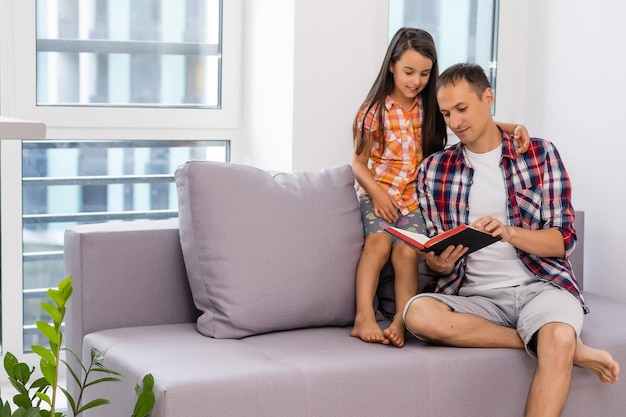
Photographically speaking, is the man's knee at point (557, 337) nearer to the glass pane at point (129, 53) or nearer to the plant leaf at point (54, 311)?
the plant leaf at point (54, 311)

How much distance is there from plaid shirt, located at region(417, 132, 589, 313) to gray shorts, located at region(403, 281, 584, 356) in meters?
0.06

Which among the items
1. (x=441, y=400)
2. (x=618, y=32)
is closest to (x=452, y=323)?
(x=441, y=400)

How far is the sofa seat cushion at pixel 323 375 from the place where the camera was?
87.7 inches

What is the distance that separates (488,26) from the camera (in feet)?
13.2

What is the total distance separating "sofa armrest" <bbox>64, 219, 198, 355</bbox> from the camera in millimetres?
2646

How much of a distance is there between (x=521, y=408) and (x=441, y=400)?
0.89 ft

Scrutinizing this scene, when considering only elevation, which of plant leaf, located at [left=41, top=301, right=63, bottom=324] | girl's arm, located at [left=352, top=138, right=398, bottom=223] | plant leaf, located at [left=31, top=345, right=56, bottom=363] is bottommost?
plant leaf, located at [left=31, top=345, right=56, bottom=363]

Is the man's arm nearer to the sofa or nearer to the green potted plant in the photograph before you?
the sofa

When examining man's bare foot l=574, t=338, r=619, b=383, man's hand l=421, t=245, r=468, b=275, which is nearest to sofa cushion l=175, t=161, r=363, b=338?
man's hand l=421, t=245, r=468, b=275

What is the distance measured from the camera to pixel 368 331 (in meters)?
2.66

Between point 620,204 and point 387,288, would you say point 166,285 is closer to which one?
point 387,288

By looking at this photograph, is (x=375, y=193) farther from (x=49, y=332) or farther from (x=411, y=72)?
(x=49, y=332)

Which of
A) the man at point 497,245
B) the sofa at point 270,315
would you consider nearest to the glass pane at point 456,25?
the man at point 497,245

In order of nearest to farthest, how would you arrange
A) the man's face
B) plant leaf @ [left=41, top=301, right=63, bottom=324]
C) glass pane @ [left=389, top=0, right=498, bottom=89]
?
1. plant leaf @ [left=41, top=301, right=63, bottom=324]
2. the man's face
3. glass pane @ [left=389, top=0, right=498, bottom=89]
